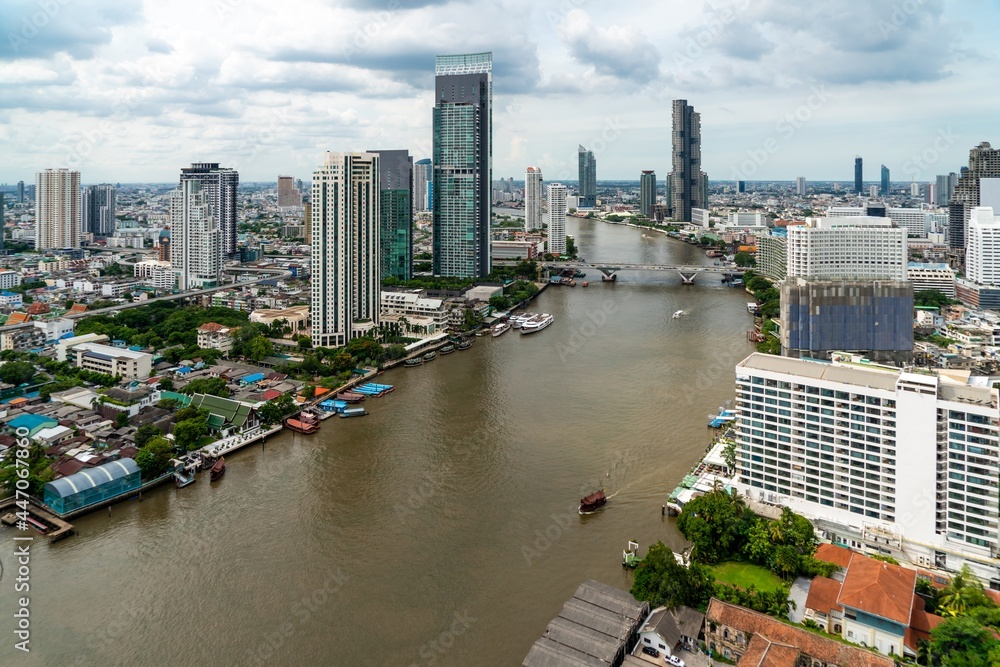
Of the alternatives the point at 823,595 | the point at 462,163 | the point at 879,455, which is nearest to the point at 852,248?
the point at 462,163

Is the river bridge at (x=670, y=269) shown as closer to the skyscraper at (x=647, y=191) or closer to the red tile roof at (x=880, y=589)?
the red tile roof at (x=880, y=589)

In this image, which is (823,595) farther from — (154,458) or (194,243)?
(194,243)

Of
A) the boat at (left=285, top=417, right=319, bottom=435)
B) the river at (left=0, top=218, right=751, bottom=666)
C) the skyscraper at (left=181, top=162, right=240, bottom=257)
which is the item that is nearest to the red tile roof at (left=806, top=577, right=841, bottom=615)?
the river at (left=0, top=218, right=751, bottom=666)

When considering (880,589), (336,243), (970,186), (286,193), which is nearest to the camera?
(880,589)

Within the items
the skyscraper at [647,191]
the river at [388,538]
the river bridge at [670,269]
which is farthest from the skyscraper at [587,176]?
the river at [388,538]

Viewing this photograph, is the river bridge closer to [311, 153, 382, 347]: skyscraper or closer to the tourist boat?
the tourist boat

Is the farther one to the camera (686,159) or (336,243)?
(686,159)
